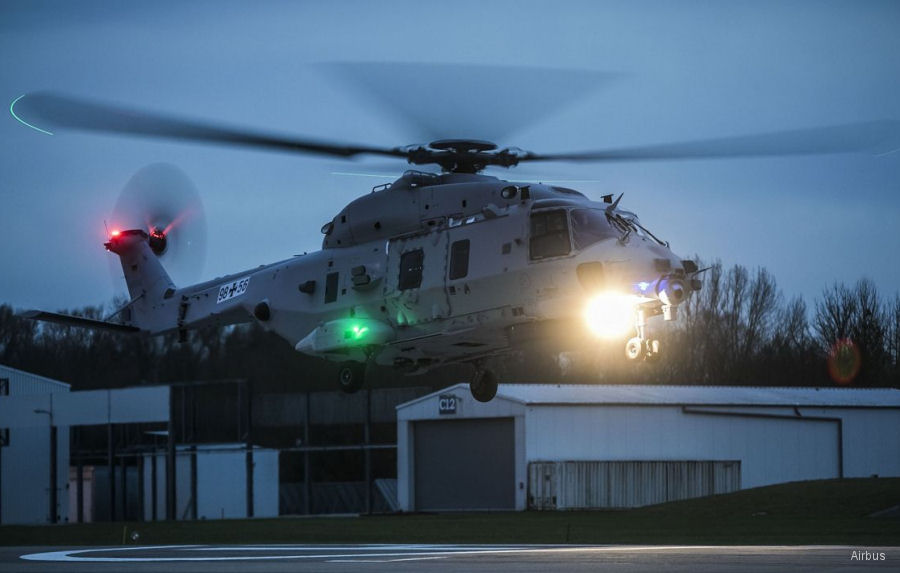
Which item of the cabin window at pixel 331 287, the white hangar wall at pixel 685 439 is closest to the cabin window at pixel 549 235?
the cabin window at pixel 331 287

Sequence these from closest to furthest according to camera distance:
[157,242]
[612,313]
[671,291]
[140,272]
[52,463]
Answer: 1. [671,291]
2. [612,313]
3. [140,272]
4. [157,242]
5. [52,463]

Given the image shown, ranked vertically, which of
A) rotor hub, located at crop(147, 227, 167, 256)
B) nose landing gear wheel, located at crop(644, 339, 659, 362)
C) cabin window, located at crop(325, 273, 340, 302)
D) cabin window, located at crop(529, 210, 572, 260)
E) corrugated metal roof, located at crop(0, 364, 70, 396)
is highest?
rotor hub, located at crop(147, 227, 167, 256)

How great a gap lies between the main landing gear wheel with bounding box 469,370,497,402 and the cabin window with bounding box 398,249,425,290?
3000 millimetres

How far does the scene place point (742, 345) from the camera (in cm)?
8131

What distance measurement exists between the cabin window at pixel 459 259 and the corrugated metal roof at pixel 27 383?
4423cm

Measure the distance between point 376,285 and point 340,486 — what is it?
1375 inches

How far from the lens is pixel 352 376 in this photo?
27484 mm

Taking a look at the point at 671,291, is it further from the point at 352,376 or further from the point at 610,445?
the point at 610,445

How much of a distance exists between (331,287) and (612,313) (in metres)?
7.01

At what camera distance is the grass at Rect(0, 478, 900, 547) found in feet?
98.4

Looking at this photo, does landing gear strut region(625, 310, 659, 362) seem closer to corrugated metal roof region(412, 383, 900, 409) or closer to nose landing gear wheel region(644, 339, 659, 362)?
nose landing gear wheel region(644, 339, 659, 362)

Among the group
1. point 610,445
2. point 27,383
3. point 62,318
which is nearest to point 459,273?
point 62,318

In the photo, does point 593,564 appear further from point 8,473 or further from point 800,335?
point 800,335

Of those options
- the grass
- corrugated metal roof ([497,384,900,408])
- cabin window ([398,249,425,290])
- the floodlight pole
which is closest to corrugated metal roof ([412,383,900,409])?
corrugated metal roof ([497,384,900,408])
